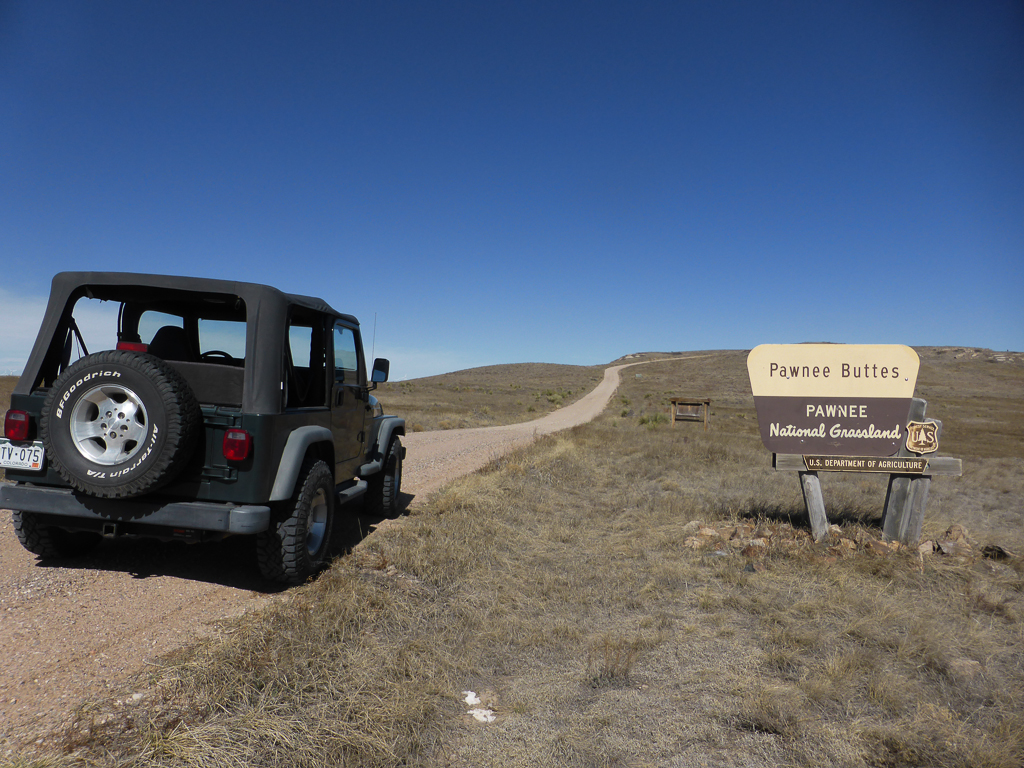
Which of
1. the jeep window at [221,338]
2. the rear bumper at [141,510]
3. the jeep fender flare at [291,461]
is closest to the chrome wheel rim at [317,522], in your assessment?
the jeep fender flare at [291,461]

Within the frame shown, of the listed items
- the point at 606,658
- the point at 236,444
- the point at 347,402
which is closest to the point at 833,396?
the point at 606,658

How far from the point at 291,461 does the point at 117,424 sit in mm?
1144

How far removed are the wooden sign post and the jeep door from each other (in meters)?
4.45

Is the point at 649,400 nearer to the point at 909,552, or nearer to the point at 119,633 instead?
the point at 909,552

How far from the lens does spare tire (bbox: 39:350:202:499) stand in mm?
3809

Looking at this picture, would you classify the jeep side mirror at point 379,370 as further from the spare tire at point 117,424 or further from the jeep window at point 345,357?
the spare tire at point 117,424

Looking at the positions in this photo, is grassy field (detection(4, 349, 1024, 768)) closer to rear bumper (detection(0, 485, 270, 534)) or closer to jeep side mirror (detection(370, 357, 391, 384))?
rear bumper (detection(0, 485, 270, 534))

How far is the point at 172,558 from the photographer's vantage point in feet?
17.1

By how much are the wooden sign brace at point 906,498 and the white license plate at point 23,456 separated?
7.04 m

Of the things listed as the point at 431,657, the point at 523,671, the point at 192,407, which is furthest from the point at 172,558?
the point at 523,671

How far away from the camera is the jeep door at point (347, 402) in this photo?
5.71 meters

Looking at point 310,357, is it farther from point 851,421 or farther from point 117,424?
point 851,421

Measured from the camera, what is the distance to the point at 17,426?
4.20m

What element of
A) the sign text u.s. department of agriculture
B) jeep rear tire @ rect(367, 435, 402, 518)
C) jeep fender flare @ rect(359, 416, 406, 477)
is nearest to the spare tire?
jeep fender flare @ rect(359, 416, 406, 477)
